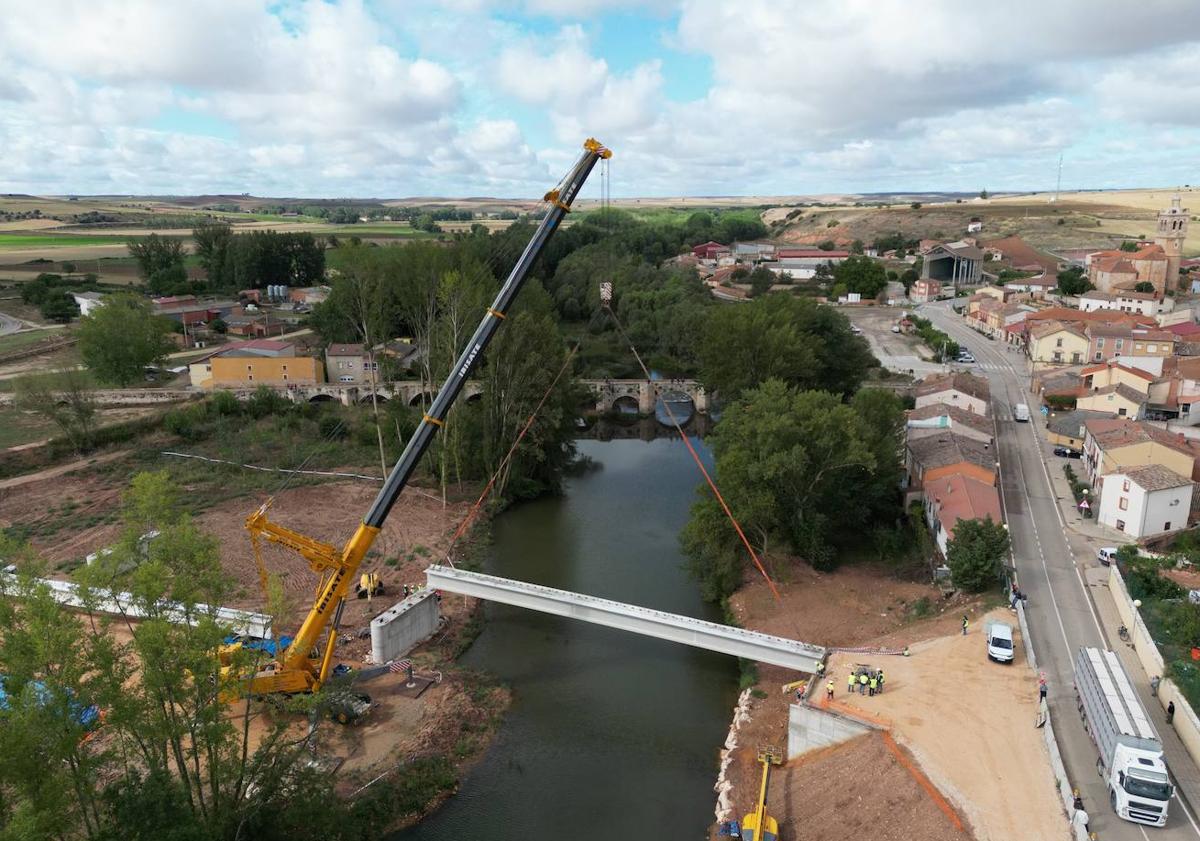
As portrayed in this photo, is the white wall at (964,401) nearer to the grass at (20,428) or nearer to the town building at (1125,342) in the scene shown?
the town building at (1125,342)

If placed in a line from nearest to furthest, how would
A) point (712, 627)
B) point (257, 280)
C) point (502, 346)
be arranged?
point (712, 627) < point (502, 346) < point (257, 280)

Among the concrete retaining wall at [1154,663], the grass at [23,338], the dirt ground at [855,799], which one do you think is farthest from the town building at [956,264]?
the grass at [23,338]

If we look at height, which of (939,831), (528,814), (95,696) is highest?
(95,696)

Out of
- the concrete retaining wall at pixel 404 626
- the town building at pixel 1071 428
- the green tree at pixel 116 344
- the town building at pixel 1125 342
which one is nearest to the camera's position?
the concrete retaining wall at pixel 404 626

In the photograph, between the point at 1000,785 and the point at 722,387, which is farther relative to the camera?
the point at 722,387

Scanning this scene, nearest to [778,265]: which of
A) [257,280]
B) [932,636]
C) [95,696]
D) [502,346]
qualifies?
[257,280]

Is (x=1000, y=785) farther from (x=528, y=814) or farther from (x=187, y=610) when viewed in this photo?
(x=187, y=610)

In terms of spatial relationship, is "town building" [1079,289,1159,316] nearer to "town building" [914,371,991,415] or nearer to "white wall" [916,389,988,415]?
"town building" [914,371,991,415]
